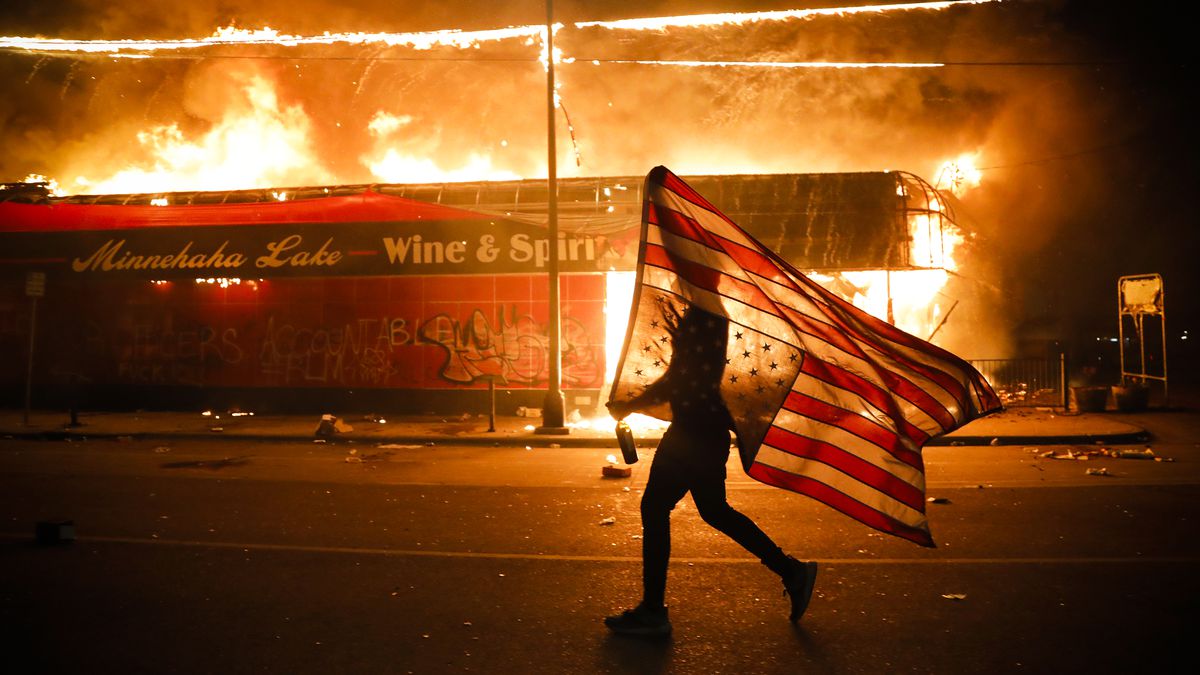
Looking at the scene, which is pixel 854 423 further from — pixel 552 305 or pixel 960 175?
pixel 960 175

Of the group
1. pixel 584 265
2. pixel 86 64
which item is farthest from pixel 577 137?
pixel 86 64

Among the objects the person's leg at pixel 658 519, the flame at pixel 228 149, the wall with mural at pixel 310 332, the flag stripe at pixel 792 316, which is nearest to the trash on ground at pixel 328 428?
the wall with mural at pixel 310 332

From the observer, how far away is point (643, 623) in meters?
4.18

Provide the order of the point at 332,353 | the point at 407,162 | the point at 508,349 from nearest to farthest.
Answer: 1. the point at 508,349
2. the point at 332,353
3. the point at 407,162

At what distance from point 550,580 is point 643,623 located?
1.18 meters

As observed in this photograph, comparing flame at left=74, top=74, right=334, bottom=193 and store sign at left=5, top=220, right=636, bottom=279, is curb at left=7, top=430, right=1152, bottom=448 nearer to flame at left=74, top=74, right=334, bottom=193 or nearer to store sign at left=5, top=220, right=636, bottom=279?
store sign at left=5, top=220, right=636, bottom=279

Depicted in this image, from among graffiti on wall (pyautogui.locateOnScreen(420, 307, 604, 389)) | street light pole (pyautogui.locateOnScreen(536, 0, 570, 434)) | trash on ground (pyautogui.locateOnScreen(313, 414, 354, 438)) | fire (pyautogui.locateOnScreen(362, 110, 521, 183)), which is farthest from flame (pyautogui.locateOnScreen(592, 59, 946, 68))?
trash on ground (pyautogui.locateOnScreen(313, 414, 354, 438))

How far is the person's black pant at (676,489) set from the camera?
4.14m

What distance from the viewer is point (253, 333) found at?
1772 centimetres

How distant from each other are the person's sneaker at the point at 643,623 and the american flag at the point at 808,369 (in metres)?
0.91

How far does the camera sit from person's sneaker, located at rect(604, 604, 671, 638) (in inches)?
164

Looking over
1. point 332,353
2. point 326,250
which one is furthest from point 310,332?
point 326,250

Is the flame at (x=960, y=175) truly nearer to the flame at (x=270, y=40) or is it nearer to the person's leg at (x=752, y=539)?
the flame at (x=270, y=40)

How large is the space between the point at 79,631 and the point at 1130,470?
35.1 feet
